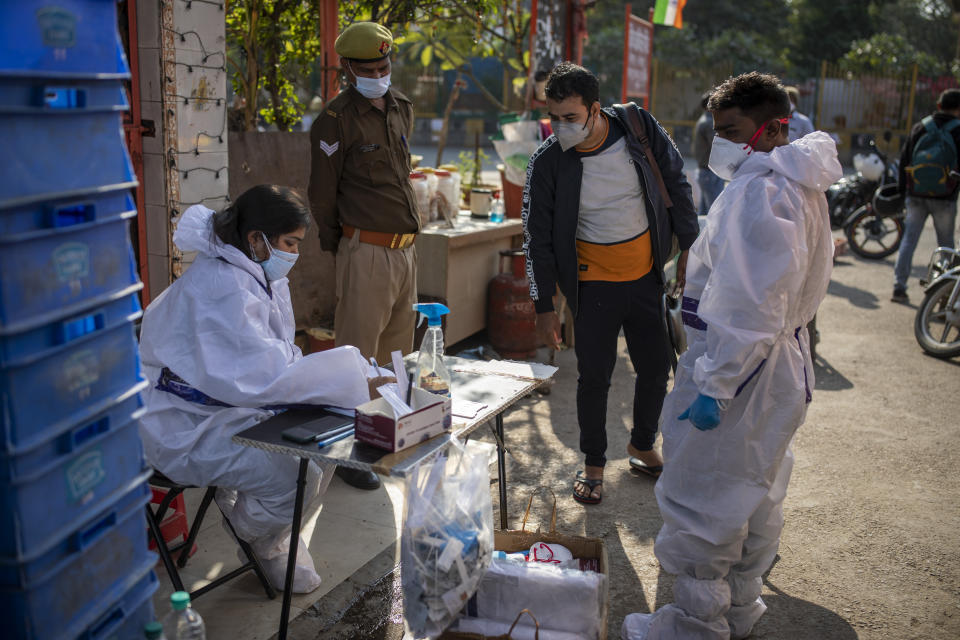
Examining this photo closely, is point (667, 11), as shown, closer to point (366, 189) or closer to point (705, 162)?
point (705, 162)

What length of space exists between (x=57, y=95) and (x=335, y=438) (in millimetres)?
1239

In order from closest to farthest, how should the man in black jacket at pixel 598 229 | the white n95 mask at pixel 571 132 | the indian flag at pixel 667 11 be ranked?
1. the white n95 mask at pixel 571 132
2. the man in black jacket at pixel 598 229
3. the indian flag at pixel 667 11

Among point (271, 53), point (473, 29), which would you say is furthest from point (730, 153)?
point (473, 29)

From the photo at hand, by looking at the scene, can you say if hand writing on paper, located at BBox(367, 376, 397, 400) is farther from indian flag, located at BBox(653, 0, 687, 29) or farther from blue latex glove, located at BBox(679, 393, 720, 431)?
indian flag, located at BBox(653, 0, 687, 29)

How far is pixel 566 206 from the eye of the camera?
12.2 feet

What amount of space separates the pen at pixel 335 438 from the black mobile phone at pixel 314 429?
0.01 m

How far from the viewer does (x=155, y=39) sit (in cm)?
402

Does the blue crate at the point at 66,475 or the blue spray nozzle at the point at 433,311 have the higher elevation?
the blue spray nozzle at the point at 433,311

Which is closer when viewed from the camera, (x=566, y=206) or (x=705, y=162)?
(x=566, y=206)

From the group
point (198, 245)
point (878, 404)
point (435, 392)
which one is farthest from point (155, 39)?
point (878, 404)

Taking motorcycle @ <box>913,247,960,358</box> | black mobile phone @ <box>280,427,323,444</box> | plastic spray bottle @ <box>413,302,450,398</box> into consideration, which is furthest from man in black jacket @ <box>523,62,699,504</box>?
motorcycle @ <box>913,247,960,358</box>

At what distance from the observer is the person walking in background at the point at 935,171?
752 centimetres

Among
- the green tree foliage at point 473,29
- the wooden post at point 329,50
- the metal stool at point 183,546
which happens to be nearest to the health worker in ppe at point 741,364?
the metal stool at point 183,546

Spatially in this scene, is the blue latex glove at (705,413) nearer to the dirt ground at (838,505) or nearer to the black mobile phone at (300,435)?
the dirt ground at (838,505)
